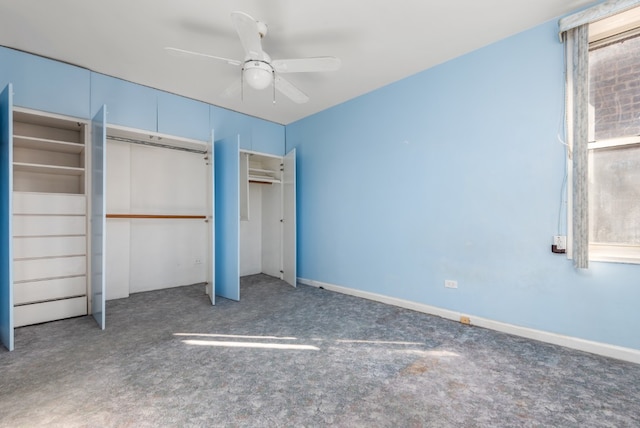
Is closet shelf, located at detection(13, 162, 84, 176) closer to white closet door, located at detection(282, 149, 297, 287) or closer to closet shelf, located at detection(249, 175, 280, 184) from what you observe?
closet shelf, located at detection(249, 175, 280, 184)

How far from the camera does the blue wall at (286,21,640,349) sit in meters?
2.63

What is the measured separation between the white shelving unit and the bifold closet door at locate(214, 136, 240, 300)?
5.11 ft

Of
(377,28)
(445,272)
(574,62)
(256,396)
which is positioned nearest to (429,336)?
(445,272)

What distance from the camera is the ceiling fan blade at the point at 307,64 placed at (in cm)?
239

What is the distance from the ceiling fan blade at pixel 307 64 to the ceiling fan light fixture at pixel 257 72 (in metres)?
0.10

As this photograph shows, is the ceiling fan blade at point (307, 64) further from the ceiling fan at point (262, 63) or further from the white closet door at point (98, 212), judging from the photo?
the white closet door at point (98, 212)

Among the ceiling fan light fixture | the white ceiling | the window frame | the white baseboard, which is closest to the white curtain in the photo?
the window frame

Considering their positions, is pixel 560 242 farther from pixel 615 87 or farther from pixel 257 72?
pixel 257 72

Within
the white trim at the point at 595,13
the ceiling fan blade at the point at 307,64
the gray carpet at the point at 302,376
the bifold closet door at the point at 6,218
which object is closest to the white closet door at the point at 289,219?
the gray carpet at the point at 302,376

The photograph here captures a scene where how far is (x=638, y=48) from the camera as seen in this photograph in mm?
2465

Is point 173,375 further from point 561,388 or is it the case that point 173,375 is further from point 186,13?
point 186,13

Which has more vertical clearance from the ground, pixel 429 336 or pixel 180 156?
pixel 180 156

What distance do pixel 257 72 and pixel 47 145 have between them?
9.34 ft

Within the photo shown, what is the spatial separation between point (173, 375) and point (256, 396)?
0.71 meters
